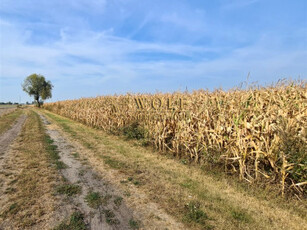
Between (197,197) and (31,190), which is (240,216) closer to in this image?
(197,197)

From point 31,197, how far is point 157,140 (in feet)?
16.2

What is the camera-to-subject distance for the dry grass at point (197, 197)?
3.15 meters

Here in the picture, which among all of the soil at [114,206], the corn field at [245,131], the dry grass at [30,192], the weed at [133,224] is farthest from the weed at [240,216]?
the dry grass at [30,192]

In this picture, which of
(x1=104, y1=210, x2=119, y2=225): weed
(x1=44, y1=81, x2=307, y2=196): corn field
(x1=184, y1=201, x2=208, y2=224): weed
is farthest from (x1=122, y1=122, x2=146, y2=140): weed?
(x1=104, y1=210, x2=119, y2=225): weed

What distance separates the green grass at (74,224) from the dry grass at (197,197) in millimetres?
970

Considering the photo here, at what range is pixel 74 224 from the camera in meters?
2.93

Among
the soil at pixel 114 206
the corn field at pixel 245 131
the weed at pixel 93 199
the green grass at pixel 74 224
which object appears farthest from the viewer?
the corn field at pixel 245 131

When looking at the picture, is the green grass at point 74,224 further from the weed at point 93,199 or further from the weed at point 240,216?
the weed at point 240,216

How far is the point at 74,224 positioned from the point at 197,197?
2327mm

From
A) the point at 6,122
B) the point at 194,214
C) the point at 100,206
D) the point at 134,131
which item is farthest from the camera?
the point at 6,122

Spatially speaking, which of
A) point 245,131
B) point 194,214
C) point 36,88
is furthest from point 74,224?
point 36,88

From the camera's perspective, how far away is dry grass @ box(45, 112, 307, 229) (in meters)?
3.15

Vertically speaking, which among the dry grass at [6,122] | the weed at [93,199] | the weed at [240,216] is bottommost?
the weed at [240,216]

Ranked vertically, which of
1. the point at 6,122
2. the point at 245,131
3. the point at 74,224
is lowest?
the point at 74,224
